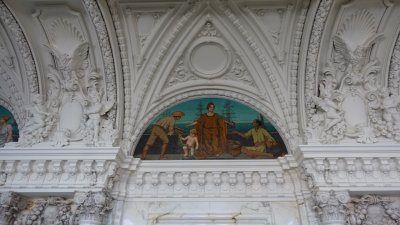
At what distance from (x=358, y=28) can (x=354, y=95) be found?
152 centimetres

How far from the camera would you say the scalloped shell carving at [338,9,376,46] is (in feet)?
24.7

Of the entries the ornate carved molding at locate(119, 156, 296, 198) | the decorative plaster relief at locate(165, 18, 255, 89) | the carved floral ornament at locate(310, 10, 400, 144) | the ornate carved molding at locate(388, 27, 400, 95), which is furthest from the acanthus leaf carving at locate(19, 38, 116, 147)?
the ornate carved molding at locate(388, 27, 400, 95)

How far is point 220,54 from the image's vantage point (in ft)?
28.2

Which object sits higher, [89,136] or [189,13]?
[189,13]

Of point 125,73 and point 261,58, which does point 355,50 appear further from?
point 125,73

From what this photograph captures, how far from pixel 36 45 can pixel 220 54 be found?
175 inches

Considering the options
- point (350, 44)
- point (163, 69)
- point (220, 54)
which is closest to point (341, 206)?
point (350, 44)

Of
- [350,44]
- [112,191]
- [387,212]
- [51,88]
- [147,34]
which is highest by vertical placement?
[147,34]

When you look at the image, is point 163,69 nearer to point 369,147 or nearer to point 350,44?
point 350,44

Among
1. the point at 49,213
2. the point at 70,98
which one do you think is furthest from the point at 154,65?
the point at 49,213

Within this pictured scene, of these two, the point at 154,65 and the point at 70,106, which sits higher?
the point at 154,65

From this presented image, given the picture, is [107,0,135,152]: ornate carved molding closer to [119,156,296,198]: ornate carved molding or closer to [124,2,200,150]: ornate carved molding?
[124,2,200,150]: ornate carved molding

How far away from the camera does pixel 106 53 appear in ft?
25.3

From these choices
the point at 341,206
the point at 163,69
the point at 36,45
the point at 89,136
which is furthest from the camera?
the point at 163,69
